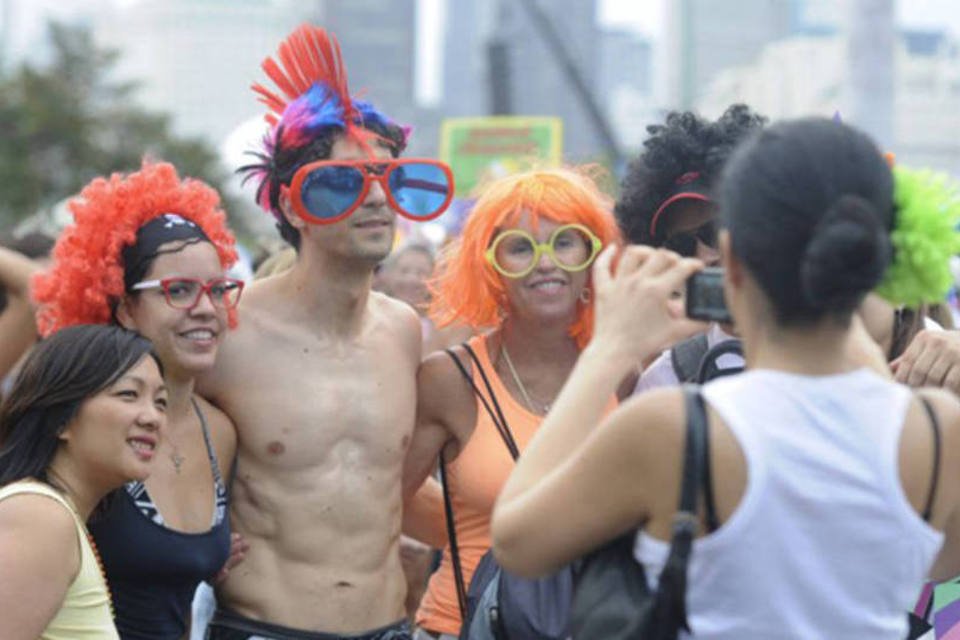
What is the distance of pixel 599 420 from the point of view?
2971 millimetres

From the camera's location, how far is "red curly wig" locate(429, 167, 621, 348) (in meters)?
4.82

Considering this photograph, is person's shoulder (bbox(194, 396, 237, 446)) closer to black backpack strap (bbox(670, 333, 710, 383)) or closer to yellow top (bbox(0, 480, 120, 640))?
yellow top (bbox(0, 480, 120, 640))

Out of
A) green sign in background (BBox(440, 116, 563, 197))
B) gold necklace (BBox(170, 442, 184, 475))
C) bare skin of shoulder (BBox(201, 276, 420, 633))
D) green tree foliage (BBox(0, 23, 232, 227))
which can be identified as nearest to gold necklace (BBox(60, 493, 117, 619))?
gold necklace (BBox(170, 442, 184, 475))

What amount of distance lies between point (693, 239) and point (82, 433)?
173 centimetres

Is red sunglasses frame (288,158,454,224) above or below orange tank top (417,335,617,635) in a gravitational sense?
above

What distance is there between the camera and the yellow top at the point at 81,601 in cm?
371

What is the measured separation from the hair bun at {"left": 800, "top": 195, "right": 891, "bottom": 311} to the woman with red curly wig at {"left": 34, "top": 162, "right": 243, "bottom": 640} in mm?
2125

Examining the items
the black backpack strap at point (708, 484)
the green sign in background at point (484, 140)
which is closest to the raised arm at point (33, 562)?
the black backpack strap at point (708, 484)

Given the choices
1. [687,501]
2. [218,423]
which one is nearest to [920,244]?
[687,501]

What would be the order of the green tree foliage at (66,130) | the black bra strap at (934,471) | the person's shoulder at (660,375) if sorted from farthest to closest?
the green tree foliage at (66,130) < the person's shoulder at (660,375) < the black bra strap at (934,471)

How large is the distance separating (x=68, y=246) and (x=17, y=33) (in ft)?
614

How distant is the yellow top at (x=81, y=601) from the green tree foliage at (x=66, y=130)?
3714 centimetres

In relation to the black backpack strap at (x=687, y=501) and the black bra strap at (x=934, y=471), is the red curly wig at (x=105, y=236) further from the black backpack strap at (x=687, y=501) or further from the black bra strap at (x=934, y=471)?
the black bra strap at (x=934, y=471)

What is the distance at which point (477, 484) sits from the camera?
15.1 feet
